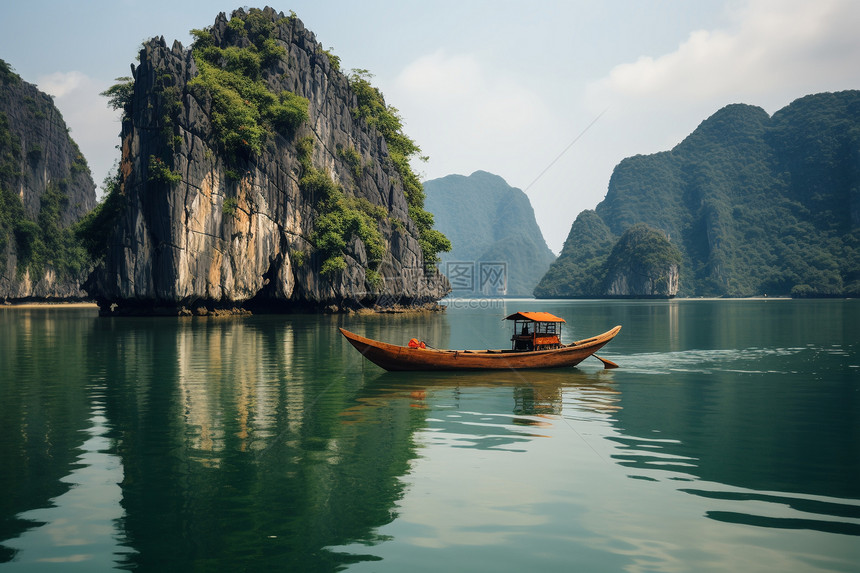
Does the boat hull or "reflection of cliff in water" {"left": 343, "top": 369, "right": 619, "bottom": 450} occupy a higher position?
the boat hull

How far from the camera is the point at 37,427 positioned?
44.0 feet

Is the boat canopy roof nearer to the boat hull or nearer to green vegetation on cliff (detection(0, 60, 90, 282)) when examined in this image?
the boat hull

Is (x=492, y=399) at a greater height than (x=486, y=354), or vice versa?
(x=486, y=354)

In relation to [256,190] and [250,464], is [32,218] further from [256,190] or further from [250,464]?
[250,464]

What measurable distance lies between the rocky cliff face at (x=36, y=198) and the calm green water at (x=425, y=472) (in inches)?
3623

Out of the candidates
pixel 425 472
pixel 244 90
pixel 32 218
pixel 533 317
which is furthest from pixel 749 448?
pixel 32 218

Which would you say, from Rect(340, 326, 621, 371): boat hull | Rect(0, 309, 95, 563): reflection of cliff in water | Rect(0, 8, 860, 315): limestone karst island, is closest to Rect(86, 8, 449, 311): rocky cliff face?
Rect(0, 8, 860, 315): limestone karst island

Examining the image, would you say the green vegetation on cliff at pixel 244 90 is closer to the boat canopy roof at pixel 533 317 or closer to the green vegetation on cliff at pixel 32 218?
the boat canopy roof at pixel 533 317

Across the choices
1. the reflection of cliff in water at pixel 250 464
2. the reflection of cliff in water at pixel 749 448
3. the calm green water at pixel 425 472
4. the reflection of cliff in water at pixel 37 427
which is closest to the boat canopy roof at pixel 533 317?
the calm green water at pixel 425 472

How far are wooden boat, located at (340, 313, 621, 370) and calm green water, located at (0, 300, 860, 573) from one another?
0.71 metres

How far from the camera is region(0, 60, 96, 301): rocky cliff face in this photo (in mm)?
98938

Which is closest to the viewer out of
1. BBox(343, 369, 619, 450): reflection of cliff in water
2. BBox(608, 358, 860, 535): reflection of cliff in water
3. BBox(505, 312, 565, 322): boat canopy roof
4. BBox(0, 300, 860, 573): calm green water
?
BBox(0, 300, 860, 573): calm green water

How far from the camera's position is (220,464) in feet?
34.9

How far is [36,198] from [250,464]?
119541 mm
